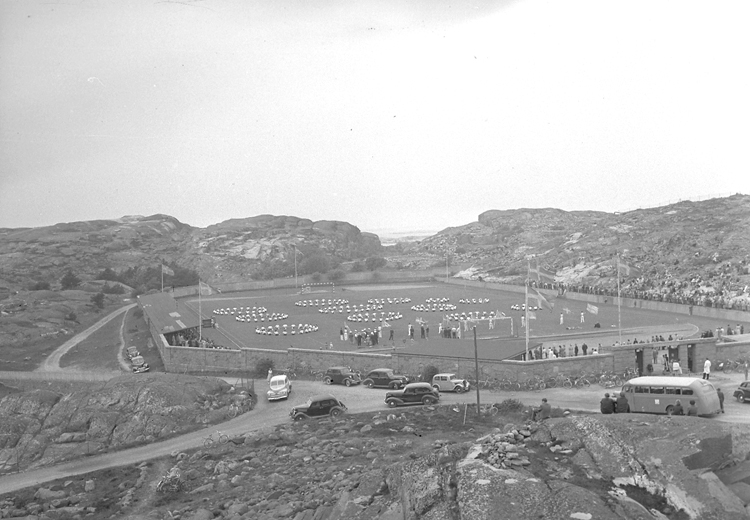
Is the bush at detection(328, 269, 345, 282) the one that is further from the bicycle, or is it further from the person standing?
the person standing

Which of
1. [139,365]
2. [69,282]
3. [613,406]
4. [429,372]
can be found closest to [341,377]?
[429,372]

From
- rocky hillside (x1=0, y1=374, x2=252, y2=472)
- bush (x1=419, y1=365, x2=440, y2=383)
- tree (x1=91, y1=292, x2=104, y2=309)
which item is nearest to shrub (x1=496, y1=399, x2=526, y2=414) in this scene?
bush (x1=419, y1=365, x2=440, y2=383)

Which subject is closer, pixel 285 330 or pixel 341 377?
pixel 341 377

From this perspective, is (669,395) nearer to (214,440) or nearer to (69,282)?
(214,440)

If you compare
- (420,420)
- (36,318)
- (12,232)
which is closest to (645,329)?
(420,420)


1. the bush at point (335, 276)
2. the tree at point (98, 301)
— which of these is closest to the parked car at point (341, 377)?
the tree at point (98, 301)
